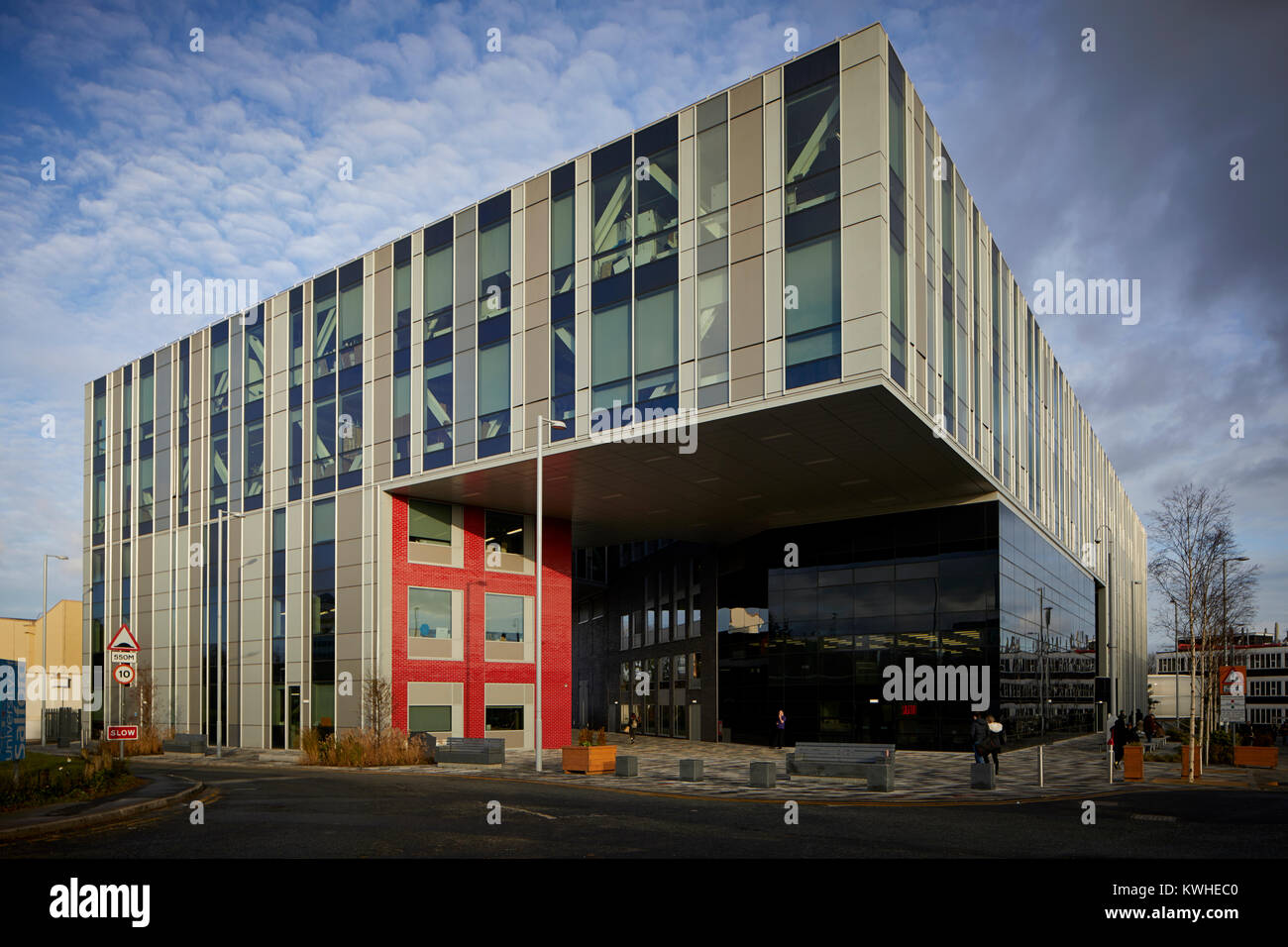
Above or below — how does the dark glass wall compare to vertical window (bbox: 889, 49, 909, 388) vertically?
below

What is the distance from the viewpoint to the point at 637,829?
15672 millimetres

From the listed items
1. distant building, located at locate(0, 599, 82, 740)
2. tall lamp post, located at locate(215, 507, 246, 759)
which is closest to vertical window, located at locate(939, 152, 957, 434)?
tall lamp post, located at locate(215, 507, 246, 759)

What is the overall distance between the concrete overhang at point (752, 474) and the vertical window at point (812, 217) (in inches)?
51.2

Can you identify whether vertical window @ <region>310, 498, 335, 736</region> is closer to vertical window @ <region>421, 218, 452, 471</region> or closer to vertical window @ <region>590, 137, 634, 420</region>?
vertical window @ <region>421, 218, 452, 471</region>

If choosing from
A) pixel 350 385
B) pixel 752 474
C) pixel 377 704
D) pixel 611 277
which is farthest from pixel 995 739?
pixel 350 385

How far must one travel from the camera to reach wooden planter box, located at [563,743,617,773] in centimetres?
2870

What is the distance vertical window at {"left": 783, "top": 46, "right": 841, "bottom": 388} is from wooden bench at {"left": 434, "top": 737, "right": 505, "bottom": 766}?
576 inches

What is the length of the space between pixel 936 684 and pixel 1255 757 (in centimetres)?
1118

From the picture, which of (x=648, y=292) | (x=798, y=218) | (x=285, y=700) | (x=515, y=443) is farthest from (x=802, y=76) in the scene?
(x=285, y=700)

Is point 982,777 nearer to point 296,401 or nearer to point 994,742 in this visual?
point 994,742

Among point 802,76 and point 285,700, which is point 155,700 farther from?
point 802,76

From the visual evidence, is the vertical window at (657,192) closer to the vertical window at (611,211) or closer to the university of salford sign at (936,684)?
the vertical window at (611,211)
